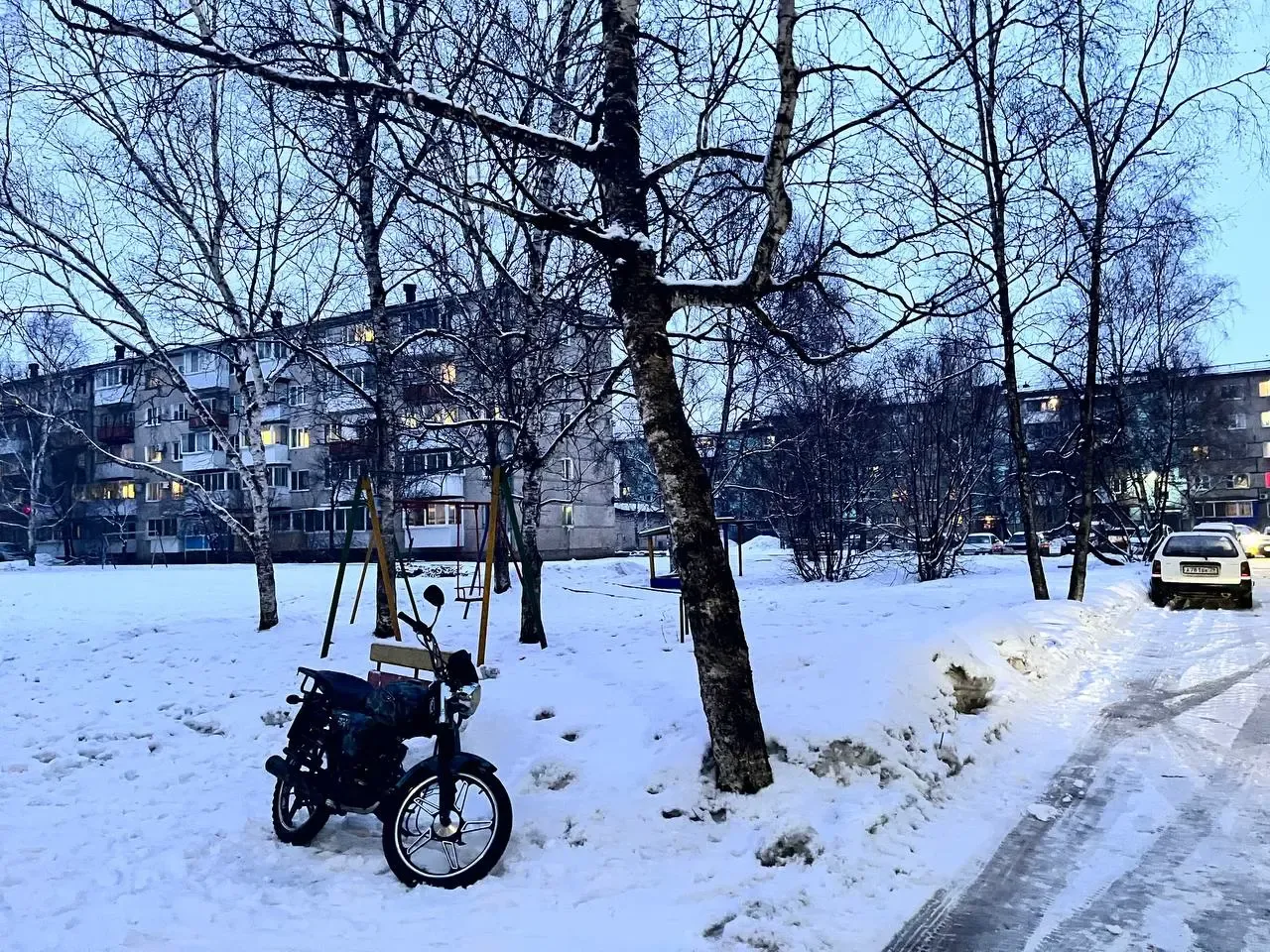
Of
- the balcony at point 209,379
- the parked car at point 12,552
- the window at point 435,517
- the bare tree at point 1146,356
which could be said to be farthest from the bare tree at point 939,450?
the parked car at point 12,552

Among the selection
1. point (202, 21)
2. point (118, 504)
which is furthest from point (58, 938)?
point (118, 504)

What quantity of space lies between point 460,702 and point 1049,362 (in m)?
13.9

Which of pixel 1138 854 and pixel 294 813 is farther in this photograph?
pixel 294 813

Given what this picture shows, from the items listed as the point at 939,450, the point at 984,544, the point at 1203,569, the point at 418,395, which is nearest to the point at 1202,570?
the point at 1203,569

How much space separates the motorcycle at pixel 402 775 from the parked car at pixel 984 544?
38616 millimetres

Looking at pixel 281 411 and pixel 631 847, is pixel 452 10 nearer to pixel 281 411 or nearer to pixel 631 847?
pixel 631 847

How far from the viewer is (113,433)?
54719 mm

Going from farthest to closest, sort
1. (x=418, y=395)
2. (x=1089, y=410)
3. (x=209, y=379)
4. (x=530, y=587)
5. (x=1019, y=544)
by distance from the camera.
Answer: (x=209, y=379) → (x=1019, y=544) → (x=418, y=395) → (x=1089, y=410) → (x=530, y=587)

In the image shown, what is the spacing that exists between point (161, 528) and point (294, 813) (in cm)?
5531

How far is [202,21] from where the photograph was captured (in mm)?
5395

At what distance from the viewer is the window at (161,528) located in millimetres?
51125

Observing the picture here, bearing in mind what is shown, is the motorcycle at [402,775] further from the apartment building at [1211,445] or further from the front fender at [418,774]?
the apartment building at [1211,445]

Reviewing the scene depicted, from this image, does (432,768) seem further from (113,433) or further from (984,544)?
(113,433)

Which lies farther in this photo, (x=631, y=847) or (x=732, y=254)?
(x=732, y=254)
